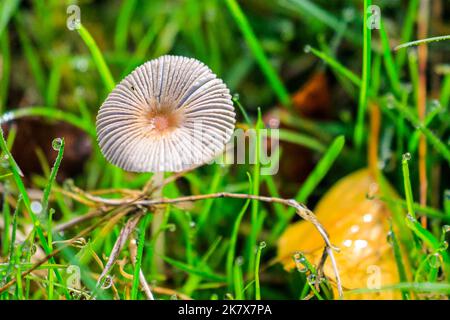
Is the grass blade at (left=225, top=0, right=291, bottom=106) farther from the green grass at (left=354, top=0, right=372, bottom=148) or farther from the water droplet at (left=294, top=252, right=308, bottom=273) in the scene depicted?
the water droplet at (left=294, top=252, right=308, bottom=273)

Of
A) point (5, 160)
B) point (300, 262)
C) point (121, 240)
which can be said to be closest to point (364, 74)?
point (300, 262)

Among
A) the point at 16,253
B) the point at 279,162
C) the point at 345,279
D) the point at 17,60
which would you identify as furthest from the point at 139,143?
the point at 17,60

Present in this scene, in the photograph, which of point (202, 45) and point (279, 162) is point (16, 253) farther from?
→ point (202, 45)

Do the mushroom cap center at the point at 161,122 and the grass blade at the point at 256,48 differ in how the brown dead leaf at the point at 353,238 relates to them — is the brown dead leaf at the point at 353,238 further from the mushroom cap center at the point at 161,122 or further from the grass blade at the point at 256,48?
the mushroom cap center at the point at 161,122

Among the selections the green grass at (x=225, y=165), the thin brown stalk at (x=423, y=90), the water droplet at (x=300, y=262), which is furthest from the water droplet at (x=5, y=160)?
the thin brown stalk at (x=423, y=90)

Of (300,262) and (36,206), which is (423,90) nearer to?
(300,262)

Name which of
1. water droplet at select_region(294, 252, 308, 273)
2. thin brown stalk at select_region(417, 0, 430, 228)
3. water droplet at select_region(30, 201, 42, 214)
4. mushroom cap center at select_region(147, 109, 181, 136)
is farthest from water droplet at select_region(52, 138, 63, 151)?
thin brown stalk at select_region(417, 0, 430, 228)
